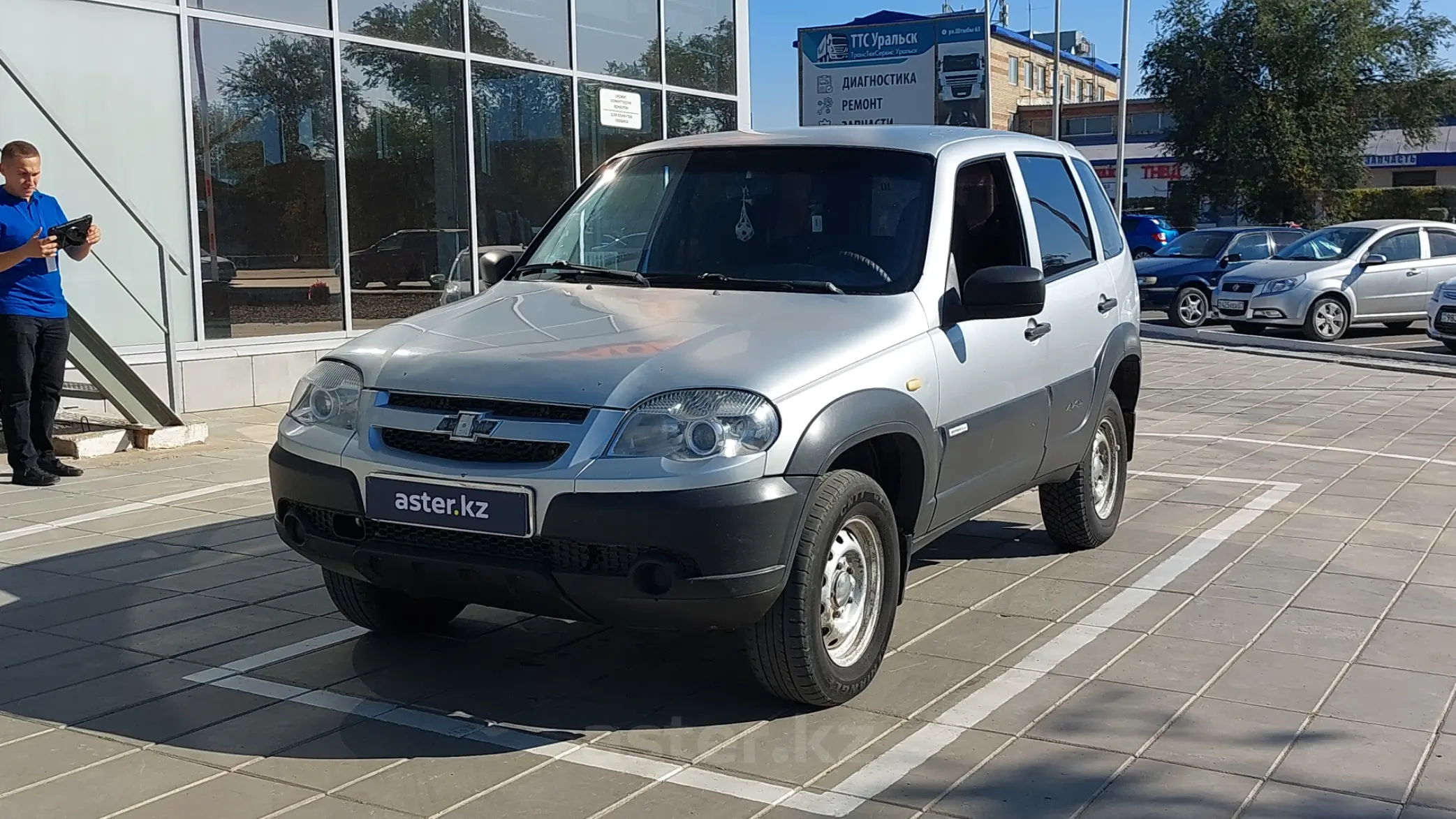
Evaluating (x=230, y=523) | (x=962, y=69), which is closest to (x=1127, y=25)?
(x=962, y=69)

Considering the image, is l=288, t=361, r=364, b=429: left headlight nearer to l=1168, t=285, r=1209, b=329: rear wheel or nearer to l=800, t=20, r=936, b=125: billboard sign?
l=1168, t=285, r=1209, b=329: rear wheel

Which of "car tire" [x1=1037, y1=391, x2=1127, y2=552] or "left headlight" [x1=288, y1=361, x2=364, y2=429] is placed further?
"car tire" [x1=1037, y1=391, x2=1127, y2=552]

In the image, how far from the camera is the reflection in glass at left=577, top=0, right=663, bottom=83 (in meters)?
15.3

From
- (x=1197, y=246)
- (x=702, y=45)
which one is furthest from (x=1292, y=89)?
(x=702, y=45)

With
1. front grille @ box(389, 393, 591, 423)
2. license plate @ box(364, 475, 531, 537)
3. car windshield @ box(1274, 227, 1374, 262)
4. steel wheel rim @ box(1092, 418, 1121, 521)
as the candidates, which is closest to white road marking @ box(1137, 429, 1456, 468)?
steel wheel rim @ box(1092, 418, 1121, 521)

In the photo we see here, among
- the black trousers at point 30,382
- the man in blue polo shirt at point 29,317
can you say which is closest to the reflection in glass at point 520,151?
the man in blue polo shirt at point 29,317

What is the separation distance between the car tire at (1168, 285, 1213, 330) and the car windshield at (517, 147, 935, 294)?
17714 millimetres

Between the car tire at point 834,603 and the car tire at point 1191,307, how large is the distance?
60.6 ft

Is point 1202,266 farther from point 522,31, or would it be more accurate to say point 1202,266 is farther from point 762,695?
point 762,695

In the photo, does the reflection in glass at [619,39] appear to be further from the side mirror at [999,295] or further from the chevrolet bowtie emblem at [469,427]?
the chevrolet bowtie emblem at [469,427]

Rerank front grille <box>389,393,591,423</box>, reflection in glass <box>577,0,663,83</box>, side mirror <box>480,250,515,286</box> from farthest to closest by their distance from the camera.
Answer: reflection in glass <box>577,0,663,83</box>
side mirror <box>480,250,515,286</box>
front grille <box>389,393,591,423</box>

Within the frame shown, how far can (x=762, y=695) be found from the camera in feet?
14.9

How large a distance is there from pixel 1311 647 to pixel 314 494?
3548 mm

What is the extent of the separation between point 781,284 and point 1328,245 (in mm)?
17577
